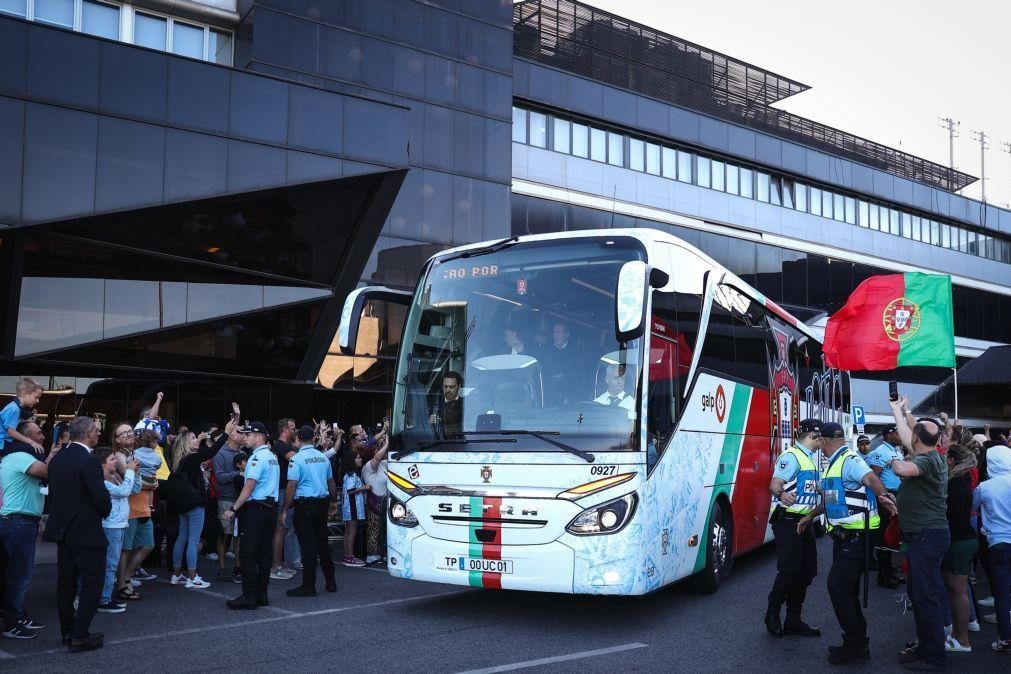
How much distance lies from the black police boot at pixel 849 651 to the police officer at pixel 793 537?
2.80 ft

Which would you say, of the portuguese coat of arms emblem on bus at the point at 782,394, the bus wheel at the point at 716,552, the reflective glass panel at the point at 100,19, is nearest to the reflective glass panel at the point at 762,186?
the reflective glass panel at the point at 100,19

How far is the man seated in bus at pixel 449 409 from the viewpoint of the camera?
8640 mm

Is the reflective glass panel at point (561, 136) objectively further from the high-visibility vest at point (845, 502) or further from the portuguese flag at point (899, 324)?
the high-visibility vest at point (845, 502)

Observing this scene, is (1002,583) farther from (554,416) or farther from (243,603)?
(243,603)

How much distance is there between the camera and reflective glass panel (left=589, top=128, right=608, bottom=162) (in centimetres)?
3347

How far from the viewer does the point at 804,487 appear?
26.5ft

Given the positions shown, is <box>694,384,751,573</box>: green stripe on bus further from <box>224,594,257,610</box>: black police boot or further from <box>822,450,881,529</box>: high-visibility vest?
<box>224,594,257,610</box>: black police boot

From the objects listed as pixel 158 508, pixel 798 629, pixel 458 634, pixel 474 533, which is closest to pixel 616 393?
pixel 474 533

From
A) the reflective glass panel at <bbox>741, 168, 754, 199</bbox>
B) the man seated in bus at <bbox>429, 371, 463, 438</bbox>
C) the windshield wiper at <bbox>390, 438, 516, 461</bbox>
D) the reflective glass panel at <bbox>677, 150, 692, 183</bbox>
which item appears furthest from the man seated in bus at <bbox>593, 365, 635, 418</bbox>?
the reflective glass panel at <bbox>741, 168, 754, 199</bbox>

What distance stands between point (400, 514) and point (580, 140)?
84.8 ft

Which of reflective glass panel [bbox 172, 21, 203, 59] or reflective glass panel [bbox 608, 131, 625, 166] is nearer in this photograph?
reflective glass panel [bbox 172, 21, 203, 59]

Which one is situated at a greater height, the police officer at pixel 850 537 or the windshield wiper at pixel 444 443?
the windshield wiper at pixel 444 443

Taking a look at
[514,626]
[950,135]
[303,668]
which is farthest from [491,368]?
[950,135]

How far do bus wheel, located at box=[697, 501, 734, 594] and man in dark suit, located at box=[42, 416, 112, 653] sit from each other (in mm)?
5827
